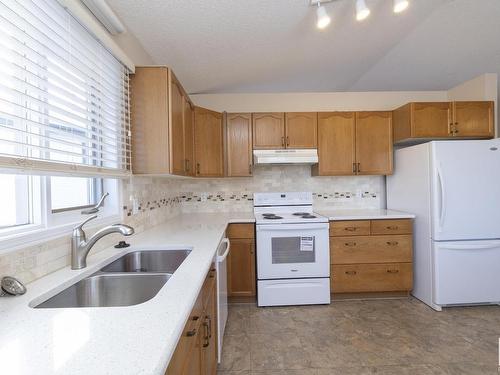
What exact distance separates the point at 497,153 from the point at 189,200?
10.5 feet

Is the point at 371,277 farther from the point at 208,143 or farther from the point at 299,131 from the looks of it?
the point at 208,143

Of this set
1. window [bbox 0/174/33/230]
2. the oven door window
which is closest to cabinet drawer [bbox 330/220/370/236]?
the oven door window

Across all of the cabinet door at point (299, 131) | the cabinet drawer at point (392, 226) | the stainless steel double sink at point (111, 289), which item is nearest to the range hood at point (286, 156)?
the cabinet door at point (299, 131)

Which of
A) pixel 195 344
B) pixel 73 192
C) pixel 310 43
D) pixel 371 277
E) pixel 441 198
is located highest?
pixel 310 43

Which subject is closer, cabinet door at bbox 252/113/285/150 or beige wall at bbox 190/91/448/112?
cabinet door at bbox 252/113/285/150

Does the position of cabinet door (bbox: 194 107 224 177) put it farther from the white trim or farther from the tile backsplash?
the white trim

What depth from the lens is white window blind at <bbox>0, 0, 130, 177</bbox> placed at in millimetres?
943

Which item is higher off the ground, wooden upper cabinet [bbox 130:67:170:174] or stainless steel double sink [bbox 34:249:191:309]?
wooden upper cabinet [bbox 130:67:170:174]

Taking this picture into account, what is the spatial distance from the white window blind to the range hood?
1462mm

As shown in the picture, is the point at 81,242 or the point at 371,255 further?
the point at 371,255

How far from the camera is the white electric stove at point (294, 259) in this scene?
2.58 m

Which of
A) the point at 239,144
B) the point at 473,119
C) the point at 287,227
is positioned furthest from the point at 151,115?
the point at 473,119

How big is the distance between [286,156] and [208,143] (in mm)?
860

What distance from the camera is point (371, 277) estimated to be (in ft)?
8.73
